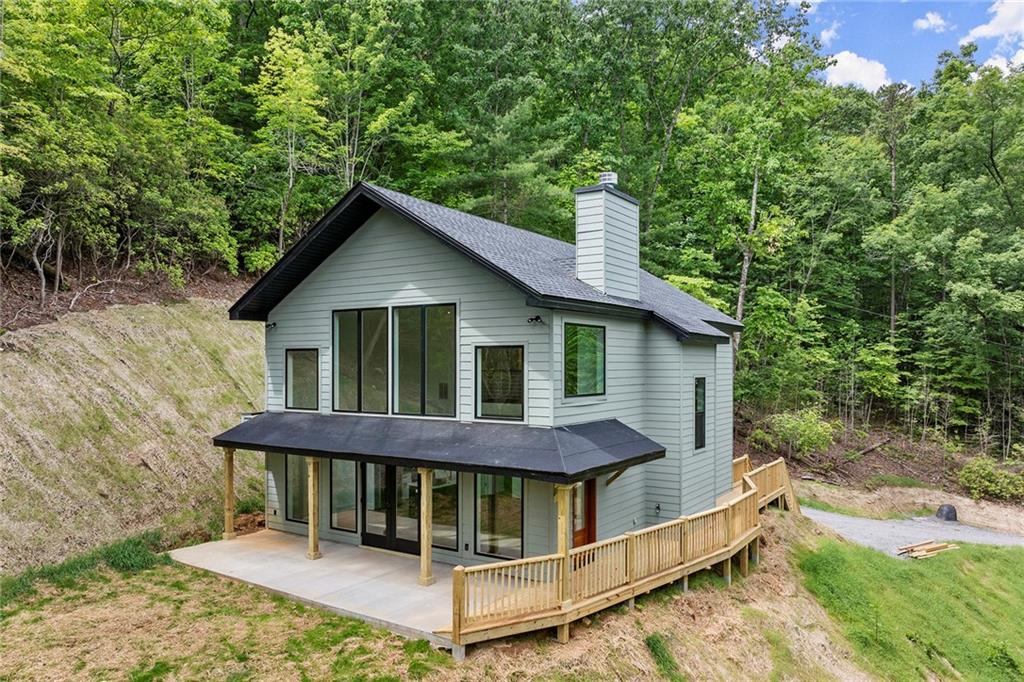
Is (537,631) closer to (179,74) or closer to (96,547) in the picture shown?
(96,547)

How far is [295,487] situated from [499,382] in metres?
5.54

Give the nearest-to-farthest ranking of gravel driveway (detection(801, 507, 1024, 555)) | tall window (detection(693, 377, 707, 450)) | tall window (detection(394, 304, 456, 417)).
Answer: tall window (detection(394, 304, 456, 417)), tall window (detection(693, 377, 707, 450)), gravel driveway (detection(801, 507, 1024, 555))

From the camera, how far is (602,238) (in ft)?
34.4

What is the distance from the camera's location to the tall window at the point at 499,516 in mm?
9367

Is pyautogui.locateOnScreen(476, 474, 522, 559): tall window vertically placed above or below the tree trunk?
below

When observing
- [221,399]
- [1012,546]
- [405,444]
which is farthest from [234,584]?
[1012,546]

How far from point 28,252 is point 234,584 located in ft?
32.2

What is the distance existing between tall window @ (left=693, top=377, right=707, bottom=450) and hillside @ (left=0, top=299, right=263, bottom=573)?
33.3ft

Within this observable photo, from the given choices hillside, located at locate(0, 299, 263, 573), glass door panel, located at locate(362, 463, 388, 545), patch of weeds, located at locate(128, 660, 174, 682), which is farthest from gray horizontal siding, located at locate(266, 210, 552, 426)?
patch of weeds, located at locate(128, 660, 174, 682)

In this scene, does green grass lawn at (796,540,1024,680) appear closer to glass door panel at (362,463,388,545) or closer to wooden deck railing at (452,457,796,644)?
wooden deck railing at (452,457,796,644)

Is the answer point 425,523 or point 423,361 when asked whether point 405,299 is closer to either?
point 423,361

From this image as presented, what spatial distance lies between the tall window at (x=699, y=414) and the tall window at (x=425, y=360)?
5.22m

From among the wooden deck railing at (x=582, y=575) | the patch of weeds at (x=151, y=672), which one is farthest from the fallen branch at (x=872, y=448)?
the patch of weeds at (x=151, y=672)

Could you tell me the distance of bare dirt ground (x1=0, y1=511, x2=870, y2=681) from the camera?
672 centimetres
